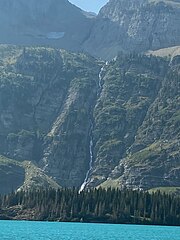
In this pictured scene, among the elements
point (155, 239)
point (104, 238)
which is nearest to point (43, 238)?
point (104, 238)

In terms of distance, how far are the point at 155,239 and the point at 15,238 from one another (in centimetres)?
4258

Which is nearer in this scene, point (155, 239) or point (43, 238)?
point (43, 238)

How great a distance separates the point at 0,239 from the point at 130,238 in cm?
4186

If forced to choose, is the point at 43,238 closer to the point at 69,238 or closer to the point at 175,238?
the point at 69,238

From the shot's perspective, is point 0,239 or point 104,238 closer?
point 0,239

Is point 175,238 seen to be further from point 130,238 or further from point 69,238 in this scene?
point 69,238

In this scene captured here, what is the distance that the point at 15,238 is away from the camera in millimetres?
151250

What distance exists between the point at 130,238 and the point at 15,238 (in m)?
36.9

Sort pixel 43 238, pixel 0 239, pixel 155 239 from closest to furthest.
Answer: pixel 0 239 < pixel 43 238 < pixel 155 239

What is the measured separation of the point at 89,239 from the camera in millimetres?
159000

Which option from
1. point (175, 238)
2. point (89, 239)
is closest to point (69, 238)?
point (89, 239)

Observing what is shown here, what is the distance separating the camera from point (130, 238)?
172 meters

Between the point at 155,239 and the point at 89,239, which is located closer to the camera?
the point at 89,239

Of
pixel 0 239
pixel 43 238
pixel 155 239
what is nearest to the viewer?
pixel 0 239
